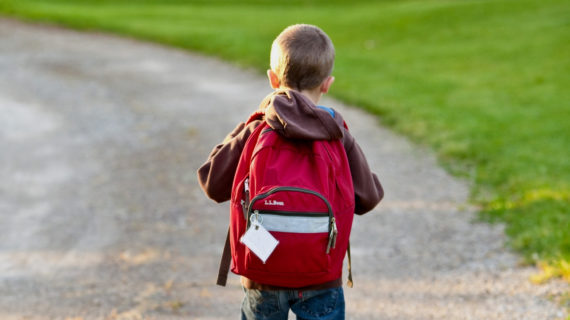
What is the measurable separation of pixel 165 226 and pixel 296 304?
305 cm

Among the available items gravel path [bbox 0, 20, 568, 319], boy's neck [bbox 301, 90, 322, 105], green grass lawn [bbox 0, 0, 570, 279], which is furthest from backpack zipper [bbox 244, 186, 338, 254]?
green grass lawn [bbox 0, 0, 570, 279]

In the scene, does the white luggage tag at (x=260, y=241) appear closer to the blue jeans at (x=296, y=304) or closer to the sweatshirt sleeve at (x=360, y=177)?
Result: the blue jeans at (x=296, y=304)

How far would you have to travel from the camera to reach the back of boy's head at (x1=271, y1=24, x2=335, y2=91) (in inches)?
90.4

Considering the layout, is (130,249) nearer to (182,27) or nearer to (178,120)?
(178,120)

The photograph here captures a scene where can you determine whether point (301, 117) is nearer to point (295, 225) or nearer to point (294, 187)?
point (294, 187)

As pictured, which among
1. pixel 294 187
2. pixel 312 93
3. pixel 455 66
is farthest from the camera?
pixel 455 66

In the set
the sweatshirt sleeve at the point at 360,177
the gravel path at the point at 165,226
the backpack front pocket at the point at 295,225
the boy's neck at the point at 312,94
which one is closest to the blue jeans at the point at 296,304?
the backpack front pocket at the point at 295,225

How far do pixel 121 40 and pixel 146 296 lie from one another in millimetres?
11659

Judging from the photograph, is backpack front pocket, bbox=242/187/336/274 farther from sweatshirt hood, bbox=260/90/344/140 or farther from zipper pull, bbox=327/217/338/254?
sweatshirt hood, bbox=260/90/344/140

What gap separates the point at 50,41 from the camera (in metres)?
14.6

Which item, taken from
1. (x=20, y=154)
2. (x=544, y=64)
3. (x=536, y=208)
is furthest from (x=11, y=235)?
(x=544, y=64)

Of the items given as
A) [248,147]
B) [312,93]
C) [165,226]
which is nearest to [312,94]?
[312,93]

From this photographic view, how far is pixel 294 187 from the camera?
2.21 meters

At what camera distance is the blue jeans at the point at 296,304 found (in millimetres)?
2389
